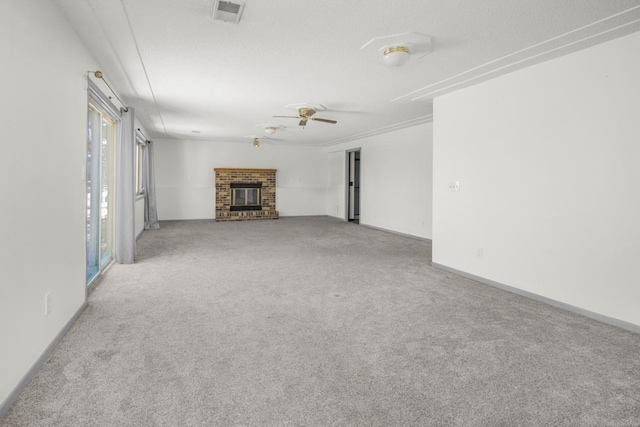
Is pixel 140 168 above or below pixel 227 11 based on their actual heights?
below

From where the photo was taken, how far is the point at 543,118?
130 inches

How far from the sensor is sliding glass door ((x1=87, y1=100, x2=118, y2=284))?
3.82 metres

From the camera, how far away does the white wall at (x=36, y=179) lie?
5.63ft

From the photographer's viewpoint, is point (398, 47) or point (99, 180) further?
point (99, 180)

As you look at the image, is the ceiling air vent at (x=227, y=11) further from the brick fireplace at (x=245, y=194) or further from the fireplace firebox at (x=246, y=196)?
the fireplace firebox at (x=246, y=196)

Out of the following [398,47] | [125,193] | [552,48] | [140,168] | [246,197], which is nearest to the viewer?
[398,47]

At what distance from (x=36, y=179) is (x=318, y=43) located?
7.30ft

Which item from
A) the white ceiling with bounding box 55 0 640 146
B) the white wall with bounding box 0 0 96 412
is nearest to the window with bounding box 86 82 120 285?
the white ceiling with bounding box 55 0 640 146

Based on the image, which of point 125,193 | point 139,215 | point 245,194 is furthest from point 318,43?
point 245,194

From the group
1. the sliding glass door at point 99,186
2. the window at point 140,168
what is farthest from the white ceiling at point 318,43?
the window at point 140,168

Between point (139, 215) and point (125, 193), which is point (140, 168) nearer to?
point (139, 215)

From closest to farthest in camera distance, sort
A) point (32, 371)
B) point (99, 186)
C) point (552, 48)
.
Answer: point (32, 371) < point (552, 48) < point (99, 186)

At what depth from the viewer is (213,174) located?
32.4 feet

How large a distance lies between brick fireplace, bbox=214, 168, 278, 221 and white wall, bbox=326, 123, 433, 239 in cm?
260
